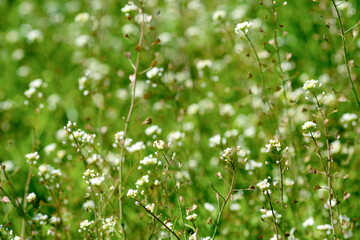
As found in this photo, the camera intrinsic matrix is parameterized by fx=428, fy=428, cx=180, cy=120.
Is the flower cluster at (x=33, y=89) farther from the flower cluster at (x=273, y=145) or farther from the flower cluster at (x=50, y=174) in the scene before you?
the flower cluster at (x=273, y=145)

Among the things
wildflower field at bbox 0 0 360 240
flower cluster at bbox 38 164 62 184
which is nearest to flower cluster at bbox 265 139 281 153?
wildflower field at bbox 0 0 360 240

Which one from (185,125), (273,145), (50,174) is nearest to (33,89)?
(50,174)

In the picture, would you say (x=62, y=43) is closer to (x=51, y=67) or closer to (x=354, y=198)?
(x=51, y=67)

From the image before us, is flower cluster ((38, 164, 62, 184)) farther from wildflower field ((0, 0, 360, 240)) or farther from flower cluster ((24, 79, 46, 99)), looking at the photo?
flower cluster ((24, 79, 46, 99))

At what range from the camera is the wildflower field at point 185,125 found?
6.50ft

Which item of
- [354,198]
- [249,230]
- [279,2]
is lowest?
[354,198]

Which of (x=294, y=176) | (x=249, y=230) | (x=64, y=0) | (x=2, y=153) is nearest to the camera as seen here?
(x=249, y=230)

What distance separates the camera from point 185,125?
3.22 metres

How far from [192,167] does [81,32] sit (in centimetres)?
295

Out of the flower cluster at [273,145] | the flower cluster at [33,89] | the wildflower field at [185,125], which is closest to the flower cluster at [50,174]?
the wildflower field at [185,125]

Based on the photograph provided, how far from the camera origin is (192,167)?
9.20 ft

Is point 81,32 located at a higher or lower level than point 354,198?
higher

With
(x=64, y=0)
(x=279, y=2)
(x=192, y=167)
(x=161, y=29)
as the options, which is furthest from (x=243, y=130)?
(x=64, y=0)

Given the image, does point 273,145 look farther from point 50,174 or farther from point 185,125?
point 185,125
